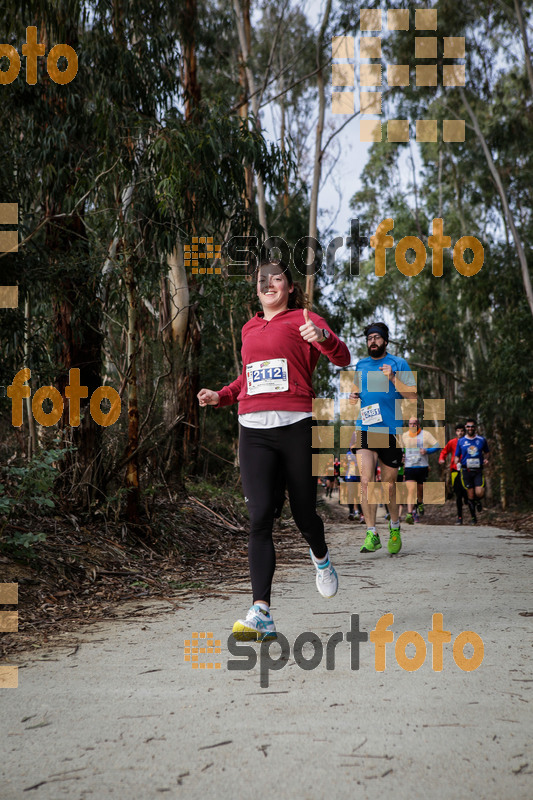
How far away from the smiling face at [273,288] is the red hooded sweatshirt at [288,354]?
55 millimetres

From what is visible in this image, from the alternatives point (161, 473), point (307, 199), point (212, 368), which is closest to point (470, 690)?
point (161, 473)

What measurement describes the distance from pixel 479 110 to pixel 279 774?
71.1ft

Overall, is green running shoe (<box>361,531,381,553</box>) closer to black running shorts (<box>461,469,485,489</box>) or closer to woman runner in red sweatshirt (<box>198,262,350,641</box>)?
woman runner in red sweatshirt (<box>198,262,350,641</box>)

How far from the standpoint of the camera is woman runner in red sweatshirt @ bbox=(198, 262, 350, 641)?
13.3ft

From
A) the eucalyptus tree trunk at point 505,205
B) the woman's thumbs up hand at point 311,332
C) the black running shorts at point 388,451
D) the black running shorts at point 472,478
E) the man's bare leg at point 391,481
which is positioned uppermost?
the eucalyptus tree trunk at point 505,205

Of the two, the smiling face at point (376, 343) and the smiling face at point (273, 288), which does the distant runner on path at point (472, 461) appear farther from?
the smiling face at point (273, 288)

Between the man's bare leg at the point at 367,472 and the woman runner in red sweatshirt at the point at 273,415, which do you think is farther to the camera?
the man's bare leg at the point at 367,472

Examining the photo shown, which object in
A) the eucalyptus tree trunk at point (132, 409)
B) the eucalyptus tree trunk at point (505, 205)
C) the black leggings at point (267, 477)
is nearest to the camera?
the black leggings at point (267, 477)

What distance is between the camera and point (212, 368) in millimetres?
16047

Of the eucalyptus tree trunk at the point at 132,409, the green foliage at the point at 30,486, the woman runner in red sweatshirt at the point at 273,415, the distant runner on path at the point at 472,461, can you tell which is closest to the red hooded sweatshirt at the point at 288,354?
the woman runner in red sweatshirt at the point at 273,415

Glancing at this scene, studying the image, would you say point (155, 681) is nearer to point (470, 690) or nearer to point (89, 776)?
point (89, 776)

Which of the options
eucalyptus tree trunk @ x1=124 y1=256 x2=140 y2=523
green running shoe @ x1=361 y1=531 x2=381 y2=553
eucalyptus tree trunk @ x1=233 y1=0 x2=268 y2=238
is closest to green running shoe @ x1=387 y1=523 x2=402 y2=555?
green running shoe @ x1=361 y1=531 x2=381 y2=553

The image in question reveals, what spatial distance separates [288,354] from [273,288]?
368mm

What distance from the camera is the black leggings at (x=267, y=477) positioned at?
4.03m
